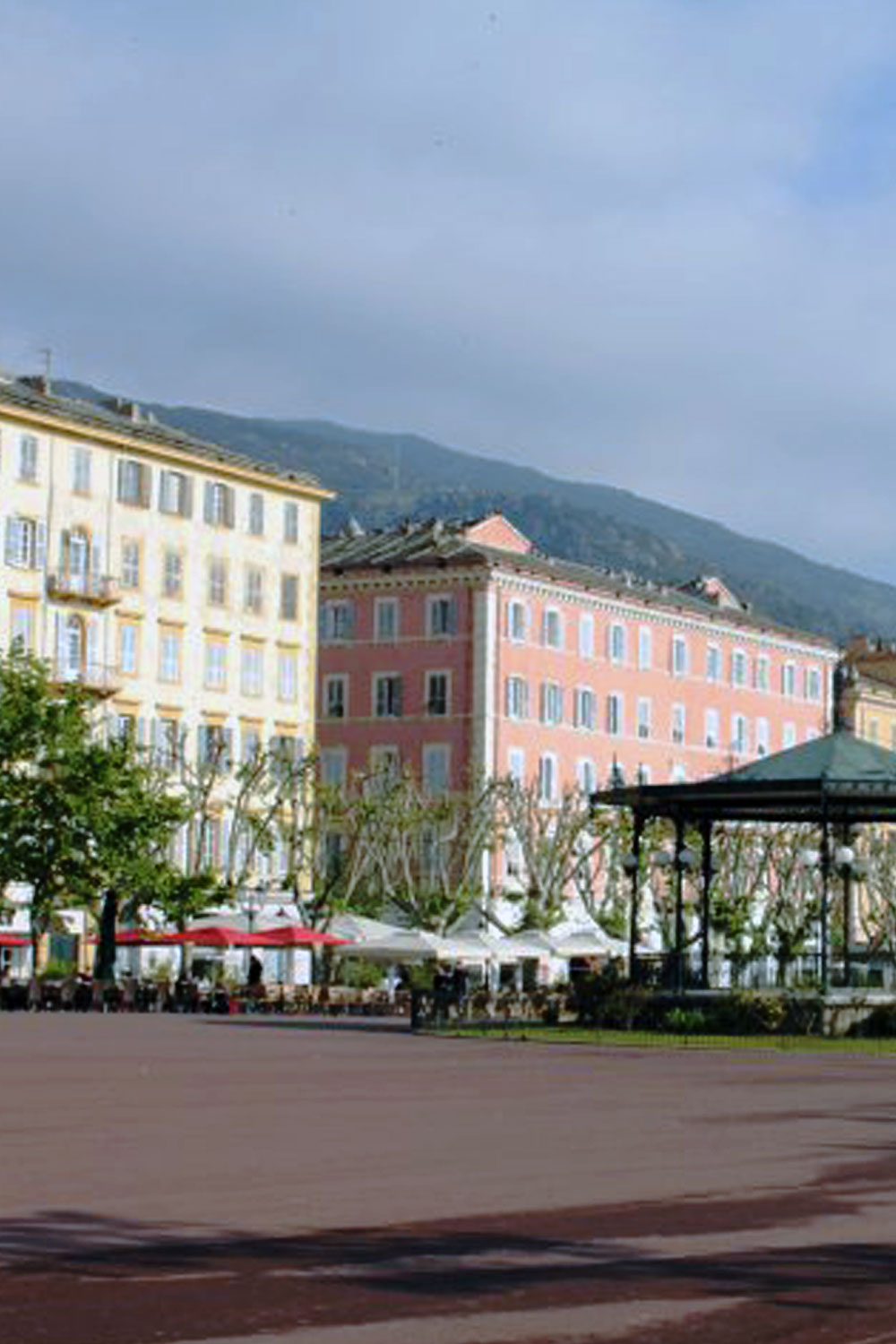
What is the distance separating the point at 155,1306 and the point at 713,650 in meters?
104

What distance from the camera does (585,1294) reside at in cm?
1291

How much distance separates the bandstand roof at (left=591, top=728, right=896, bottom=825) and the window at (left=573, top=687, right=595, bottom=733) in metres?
52.3

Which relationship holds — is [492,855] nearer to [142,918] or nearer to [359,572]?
[359,572]

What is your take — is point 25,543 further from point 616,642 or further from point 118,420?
point 616,642

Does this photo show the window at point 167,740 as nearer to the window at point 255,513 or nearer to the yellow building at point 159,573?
the yellow building at point 159,573

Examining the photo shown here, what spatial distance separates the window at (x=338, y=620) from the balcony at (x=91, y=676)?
2007 cm

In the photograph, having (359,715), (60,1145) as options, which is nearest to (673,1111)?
(60,1145)

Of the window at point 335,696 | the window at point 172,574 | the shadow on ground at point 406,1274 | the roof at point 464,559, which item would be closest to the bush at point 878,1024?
the shadow on ground at point 406,1274

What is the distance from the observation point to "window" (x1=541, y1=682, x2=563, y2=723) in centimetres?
10381

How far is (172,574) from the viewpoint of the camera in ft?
293

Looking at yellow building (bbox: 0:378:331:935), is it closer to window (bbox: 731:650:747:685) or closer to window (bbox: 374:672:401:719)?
window (bbox: 374:672:401:719)

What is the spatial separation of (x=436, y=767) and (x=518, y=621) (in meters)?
6.43

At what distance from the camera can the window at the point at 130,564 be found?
87.1 meters

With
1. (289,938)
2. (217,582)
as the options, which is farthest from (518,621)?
(289,938)
